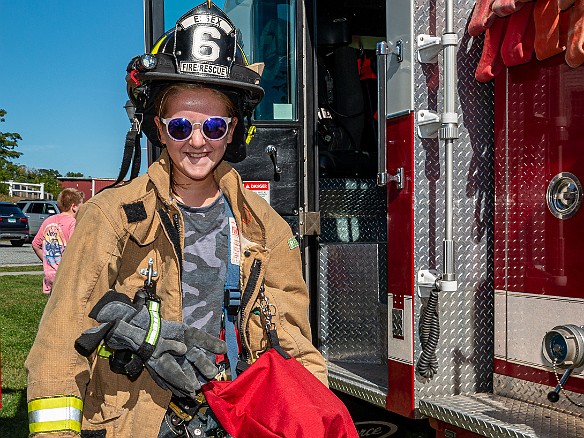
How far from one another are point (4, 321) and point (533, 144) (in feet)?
27.4

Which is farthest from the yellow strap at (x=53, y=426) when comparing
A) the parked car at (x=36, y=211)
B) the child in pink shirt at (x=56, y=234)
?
the parked car at (x=36, y=211)

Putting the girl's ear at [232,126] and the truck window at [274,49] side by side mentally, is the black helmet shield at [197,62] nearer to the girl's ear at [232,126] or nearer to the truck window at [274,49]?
the girl's ear at [232,126]

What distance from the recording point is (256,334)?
2.26 m

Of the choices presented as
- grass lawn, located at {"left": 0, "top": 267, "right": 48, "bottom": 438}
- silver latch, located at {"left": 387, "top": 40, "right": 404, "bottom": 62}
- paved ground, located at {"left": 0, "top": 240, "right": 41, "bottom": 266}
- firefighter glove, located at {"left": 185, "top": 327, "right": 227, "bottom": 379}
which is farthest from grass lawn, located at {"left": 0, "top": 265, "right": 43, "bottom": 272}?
firefighter glove, located at {"left": 185, "top": 327, "right": 227, "bottom": 379}

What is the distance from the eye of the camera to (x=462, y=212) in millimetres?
3262

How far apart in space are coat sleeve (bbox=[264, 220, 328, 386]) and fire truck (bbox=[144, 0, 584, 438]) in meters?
0.74

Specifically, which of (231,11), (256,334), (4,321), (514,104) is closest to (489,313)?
(514,104)

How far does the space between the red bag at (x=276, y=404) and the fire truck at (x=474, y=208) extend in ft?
3.55

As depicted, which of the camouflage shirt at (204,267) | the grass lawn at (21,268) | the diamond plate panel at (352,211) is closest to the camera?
the camouflage shirt at (204,267)

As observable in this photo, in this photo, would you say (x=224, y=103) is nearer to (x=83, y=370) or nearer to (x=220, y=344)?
(x=220, y=344)

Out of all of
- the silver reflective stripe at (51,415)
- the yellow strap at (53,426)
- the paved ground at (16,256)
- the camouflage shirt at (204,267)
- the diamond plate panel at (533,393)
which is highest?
the camouflage shirt at (204,267)

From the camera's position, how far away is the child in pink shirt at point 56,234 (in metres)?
7.11

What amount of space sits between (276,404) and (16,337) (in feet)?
24.2

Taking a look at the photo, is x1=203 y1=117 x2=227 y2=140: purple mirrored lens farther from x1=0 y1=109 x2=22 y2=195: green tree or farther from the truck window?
x1=0 y1=109 x2=22 y2=195: green tree
